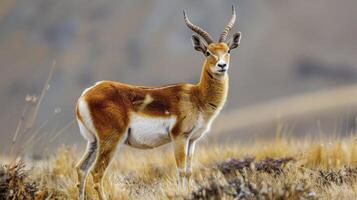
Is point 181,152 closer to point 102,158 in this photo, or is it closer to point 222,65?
point 102,158

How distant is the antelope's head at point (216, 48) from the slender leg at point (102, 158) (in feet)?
5.15

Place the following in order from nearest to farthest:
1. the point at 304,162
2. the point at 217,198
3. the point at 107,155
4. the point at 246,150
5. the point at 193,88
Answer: the point at 217,198, the point at 107,155, the point at 193,88, the point at 304,162, the point at 246,150

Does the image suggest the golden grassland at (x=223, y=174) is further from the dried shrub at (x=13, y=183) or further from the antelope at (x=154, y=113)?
the antelope at (x=154, y=113)

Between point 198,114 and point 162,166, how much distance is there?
10.6ft

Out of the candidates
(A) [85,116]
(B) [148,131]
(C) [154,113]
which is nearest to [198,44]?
(C) [154,113]

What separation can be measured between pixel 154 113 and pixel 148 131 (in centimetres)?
26

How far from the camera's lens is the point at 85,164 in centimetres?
934

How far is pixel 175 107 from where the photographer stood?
9664 millimetres

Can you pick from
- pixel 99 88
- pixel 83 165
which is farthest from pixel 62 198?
pixel 99 88

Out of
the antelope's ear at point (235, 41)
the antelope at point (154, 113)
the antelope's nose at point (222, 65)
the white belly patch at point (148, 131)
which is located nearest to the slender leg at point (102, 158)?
the antelope at point (154, 113)

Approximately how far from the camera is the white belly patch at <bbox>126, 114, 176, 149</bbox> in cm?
939

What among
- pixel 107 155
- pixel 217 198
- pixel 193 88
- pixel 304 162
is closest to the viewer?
pixel 217 198

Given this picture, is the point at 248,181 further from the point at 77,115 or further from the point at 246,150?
the point at 246,150

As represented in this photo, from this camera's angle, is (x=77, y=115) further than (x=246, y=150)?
No
